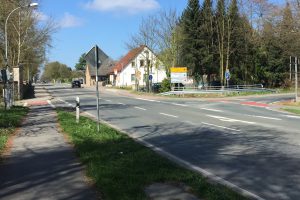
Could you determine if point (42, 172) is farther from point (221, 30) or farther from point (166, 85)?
point (221, 30)

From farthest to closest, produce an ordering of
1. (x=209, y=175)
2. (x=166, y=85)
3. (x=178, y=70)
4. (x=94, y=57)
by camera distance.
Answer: (x=166, y=85)
(x=178, y=70)
(x=94, y=57)
(x=209, y=175)

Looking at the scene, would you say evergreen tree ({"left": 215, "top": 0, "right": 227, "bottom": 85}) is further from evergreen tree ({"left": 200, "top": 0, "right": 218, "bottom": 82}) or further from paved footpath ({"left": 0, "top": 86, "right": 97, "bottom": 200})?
paved footpath ({"left": 0, "top": 86, "right": 97, "bottom": 200})

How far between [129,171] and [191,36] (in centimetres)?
5591

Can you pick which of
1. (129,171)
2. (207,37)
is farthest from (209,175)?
(207,37)

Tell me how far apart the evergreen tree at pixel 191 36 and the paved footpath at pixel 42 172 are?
49.8 meters

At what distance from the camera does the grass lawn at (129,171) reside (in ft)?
24.4

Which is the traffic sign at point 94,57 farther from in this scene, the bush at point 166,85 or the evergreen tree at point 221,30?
the evergreen tree at point 221,30

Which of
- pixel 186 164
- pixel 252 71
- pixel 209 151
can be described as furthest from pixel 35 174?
pixel 252 71

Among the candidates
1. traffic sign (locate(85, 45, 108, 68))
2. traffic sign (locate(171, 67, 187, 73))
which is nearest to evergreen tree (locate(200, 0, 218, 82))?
traffic sign (locate(171, 67, 187, 73))

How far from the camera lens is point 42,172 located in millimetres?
9383

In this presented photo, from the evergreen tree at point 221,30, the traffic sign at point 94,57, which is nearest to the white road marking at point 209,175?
the traffic sign at point 94,57

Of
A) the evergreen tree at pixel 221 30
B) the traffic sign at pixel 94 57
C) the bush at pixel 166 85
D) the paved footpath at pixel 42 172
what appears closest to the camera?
the paved footpath at pixel 42 172

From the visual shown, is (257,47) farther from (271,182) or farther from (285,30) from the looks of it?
(271,182)

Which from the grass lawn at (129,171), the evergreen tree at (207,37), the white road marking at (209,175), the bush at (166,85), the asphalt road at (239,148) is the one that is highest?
the evergreen tree at (207,37)
